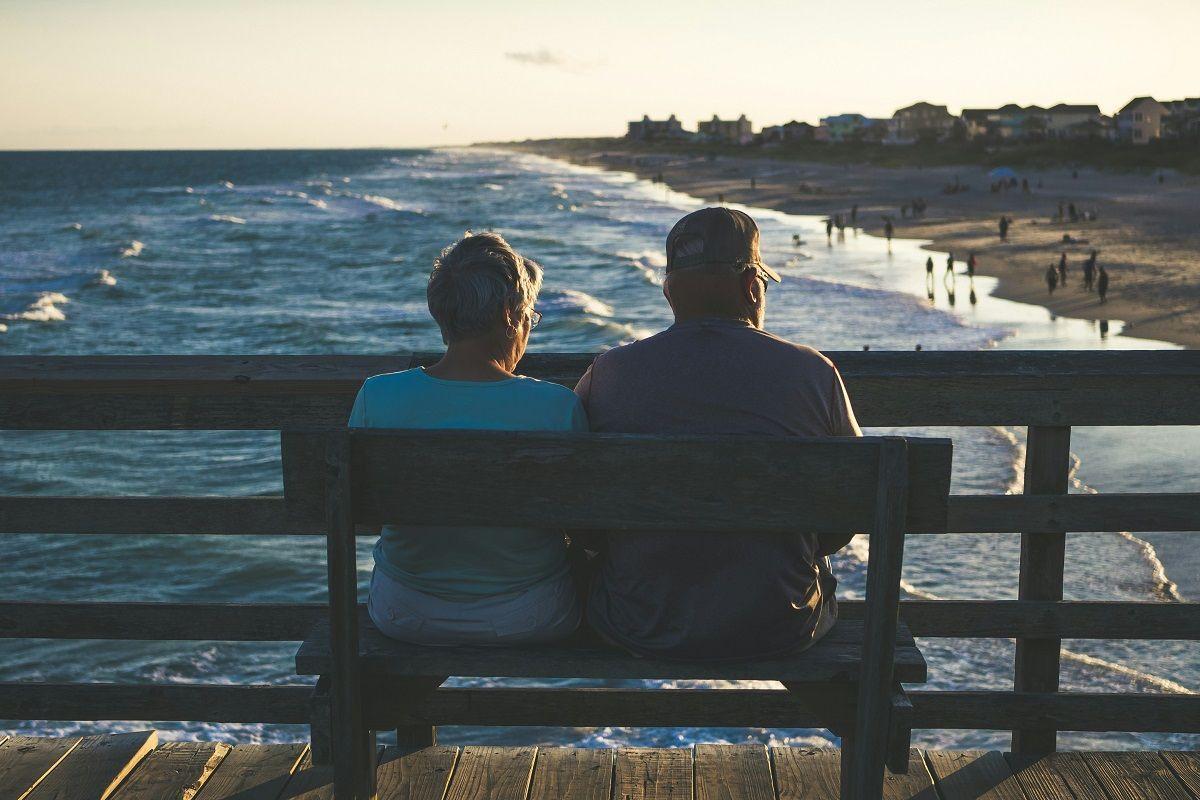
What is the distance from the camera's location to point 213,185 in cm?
11450

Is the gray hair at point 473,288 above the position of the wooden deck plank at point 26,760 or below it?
above

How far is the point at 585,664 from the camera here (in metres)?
2.58

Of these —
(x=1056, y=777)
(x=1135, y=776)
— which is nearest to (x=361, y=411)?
(x=1056, y=777)

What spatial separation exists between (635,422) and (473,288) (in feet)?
1.52

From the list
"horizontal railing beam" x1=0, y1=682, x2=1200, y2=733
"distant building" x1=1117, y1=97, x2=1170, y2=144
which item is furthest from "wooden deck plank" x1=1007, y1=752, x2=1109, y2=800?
"distant building" x1=1117, y1=97, x2=1170, y2=144

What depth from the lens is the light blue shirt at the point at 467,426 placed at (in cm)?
262

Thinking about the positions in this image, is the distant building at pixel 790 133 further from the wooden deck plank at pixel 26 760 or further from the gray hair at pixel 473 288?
the gray hair at pixel 473 288

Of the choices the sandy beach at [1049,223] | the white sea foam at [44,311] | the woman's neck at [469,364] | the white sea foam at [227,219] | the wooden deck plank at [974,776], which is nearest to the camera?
the woman's neck at [469,364]

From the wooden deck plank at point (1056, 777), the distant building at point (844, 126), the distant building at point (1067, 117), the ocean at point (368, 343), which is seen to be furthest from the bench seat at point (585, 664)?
the distant building at point (844, 126)

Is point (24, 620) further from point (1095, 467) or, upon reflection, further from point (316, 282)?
point (316, 282)

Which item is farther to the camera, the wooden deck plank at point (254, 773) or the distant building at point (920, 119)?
the distant building at point (920, 119)

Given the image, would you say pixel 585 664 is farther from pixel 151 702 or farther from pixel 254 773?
pixel 151 702

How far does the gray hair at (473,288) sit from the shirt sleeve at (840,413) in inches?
28.4

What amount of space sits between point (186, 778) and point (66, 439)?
43.8ft
